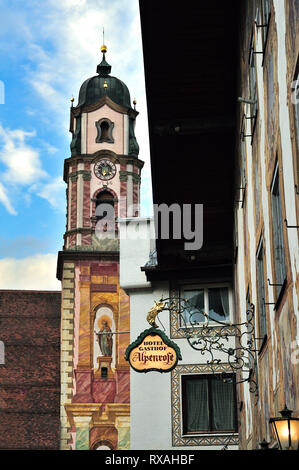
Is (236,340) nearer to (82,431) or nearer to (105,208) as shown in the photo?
(82,431)

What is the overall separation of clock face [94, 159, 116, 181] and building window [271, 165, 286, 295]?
4334 cm

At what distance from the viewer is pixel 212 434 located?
2217 cm

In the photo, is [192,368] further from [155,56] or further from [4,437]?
[4,437]

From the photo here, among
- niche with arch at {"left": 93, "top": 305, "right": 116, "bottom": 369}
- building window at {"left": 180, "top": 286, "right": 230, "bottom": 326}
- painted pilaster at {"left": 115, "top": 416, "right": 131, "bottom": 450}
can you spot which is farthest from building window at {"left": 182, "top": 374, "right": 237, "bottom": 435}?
niche with arch at {"left": 93, "top": 305, "right": 116, "bottom": 369}

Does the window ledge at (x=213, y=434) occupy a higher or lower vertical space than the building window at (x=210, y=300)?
lower

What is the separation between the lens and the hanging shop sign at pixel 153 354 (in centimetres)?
1966

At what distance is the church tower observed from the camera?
4494 cm

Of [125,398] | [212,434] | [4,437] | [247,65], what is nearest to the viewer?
[247,65]

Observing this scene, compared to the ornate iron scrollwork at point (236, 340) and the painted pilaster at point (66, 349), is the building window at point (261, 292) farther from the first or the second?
the painted pilaster at point (66, 349)

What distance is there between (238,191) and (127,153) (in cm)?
3751

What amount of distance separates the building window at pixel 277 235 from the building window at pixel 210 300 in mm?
14537

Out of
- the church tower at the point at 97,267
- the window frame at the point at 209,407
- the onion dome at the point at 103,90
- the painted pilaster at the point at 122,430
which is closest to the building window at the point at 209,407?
the window frame at the point at 209,407

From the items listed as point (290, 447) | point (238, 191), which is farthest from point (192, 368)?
point (290, 447)

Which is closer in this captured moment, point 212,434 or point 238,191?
point 238,191
